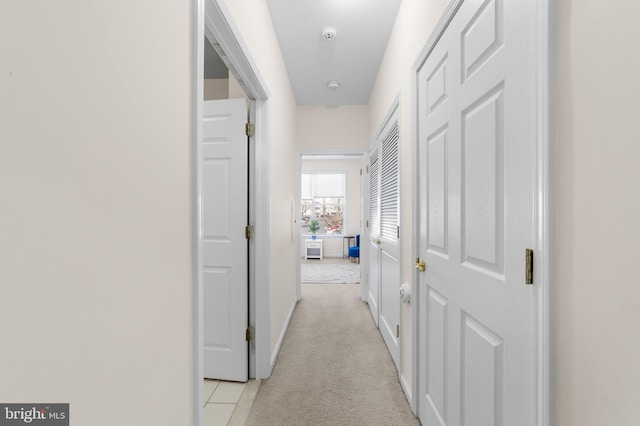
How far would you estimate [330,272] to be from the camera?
623 centimetres

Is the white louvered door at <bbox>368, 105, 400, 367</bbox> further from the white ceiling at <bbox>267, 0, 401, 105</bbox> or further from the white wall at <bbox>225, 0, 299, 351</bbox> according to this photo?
the white wall at <bbox>225, 0, 299, 351</bbox>

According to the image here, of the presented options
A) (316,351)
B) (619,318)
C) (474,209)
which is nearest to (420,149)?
(474,209)

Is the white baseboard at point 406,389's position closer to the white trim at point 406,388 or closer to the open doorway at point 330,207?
the white trim at point 406,388

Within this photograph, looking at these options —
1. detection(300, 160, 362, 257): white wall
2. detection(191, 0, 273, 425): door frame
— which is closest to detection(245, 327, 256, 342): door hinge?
detection(191, 0, 273, 425): door frame

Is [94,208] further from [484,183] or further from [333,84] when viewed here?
[333,84]

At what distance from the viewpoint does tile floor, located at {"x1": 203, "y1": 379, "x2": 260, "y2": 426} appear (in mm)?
1778

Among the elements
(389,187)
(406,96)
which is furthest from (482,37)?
(389,187)

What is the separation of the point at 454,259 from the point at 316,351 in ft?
5.85

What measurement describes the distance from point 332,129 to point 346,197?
4089mm

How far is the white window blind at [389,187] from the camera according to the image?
98.0 inches

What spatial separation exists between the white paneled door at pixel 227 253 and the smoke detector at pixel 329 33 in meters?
1.00

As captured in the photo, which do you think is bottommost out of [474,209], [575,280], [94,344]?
[94,344]

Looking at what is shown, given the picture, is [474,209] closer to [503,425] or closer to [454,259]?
[454,259]

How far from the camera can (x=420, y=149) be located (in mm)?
1776
